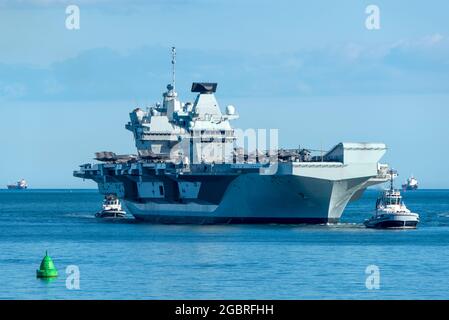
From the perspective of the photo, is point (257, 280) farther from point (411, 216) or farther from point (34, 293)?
point (411, 216)

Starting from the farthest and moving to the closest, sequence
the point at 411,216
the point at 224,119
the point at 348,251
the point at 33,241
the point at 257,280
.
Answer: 1. the point at 224,119
2. the point at 411,216
3. the point at 33,241
4. the point at 348,251
5. the point at 257,280

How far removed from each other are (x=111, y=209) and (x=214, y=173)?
27.1 meters

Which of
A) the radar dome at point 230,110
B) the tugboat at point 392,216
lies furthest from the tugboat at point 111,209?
the tugboat at point 392,216

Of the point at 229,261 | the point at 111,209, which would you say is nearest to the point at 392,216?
the point at 229,261

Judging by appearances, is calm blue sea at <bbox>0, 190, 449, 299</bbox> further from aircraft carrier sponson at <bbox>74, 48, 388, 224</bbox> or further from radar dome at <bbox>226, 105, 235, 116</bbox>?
radar dome at <bbox>226, 105, 235, 116</bbox>

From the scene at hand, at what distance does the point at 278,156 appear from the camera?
8200cm

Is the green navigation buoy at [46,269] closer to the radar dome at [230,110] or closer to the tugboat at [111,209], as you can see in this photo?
the radar dome at [230,110]

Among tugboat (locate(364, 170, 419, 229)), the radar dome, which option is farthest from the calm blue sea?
the radar dome

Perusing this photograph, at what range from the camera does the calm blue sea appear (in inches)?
1764

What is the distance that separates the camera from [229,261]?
56.5 meters

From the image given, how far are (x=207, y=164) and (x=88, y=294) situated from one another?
37680mm

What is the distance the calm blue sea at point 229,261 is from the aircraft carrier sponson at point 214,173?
63.9 inches

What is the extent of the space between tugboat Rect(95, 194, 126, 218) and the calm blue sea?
2057 centimetres
